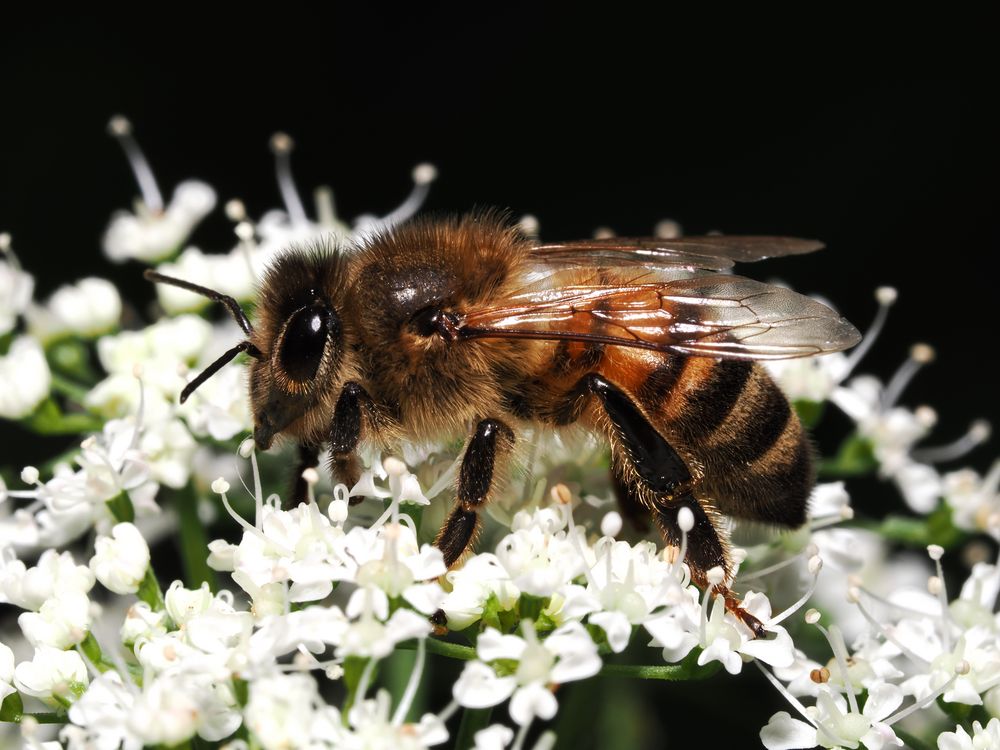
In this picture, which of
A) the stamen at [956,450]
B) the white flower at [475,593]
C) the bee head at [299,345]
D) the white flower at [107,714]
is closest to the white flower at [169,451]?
the bee head at [299,345]

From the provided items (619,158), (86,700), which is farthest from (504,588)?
(619,158)

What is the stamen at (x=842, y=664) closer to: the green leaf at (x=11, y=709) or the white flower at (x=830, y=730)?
the white flower at (x=830, y=730)

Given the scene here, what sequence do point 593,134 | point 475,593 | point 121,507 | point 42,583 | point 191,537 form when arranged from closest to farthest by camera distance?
point 475,593
point 42,583
point 121,507
point 191,537
point 593,134

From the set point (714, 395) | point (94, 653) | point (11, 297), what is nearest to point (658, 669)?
point (714, 395)

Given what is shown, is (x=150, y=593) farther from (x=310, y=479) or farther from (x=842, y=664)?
(x=842, y=664)

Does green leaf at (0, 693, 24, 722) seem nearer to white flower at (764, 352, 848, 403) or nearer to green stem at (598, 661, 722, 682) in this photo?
green stem at (598, 661, 722, 682)

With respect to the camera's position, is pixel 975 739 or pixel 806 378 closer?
pixel 975 739

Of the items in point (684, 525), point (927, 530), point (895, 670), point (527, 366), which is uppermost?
point (527, 366)

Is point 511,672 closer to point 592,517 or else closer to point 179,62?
point 592,517

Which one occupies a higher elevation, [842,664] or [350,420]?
[350,420]
